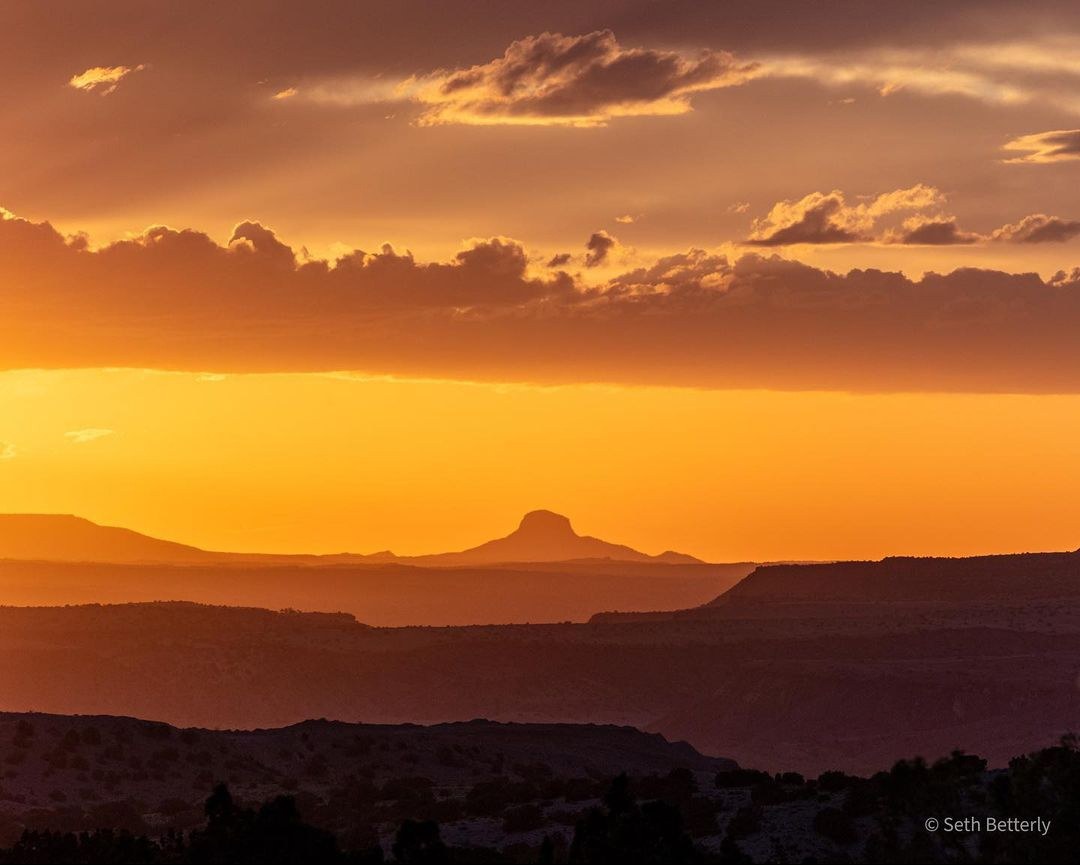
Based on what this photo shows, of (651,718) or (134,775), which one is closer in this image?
(134,775)

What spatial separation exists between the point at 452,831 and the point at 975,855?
64.5 feet

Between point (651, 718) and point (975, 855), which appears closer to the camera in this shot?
point (975, 855)

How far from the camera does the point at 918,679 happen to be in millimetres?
178875

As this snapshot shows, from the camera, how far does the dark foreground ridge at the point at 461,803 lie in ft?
187

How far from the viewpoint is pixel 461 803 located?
7906 cm

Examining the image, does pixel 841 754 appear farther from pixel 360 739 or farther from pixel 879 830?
pixel 879 830

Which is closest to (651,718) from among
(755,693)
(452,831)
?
(755,693)

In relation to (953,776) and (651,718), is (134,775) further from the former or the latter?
(651,718)

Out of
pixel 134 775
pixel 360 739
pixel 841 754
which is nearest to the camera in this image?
pixel 134 775

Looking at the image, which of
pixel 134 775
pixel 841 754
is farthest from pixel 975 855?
pixel 841 754

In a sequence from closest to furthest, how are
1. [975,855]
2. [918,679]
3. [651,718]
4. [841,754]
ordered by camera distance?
[975,855] → [841,754] → [918,679] → [651,718]

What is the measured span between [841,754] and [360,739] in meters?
64.9

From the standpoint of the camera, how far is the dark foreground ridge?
57.1m

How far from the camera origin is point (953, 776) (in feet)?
192
